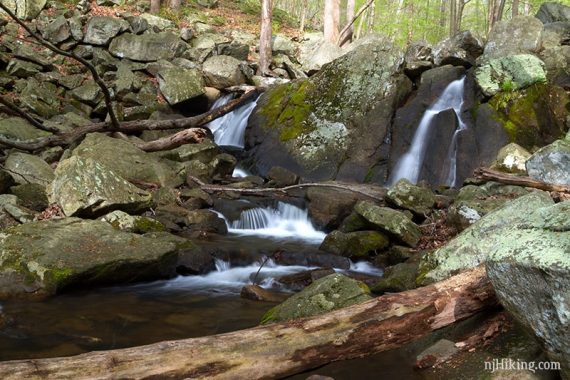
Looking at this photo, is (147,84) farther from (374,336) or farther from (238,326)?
(374,336)

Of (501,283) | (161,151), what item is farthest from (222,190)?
(501,283)

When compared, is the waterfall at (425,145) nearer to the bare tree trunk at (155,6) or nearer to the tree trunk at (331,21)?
the tree trunk at (331,21)

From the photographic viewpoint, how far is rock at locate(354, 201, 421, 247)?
26.5ft

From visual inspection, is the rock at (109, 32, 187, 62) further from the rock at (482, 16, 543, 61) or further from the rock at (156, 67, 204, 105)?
the rock at (482, 16, 543, 61)

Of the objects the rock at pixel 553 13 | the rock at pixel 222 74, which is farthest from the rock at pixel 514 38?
the rock at pixel 222 74

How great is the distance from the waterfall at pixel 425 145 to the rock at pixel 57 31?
45.0 feet

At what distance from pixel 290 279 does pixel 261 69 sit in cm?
1345

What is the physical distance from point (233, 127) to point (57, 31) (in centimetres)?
836

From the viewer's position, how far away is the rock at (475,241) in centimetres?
475

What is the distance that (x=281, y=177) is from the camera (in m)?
12.4

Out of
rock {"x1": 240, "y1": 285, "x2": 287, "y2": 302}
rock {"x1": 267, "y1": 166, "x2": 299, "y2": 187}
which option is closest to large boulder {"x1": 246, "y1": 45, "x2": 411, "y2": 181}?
rock {"x1": 267, "y1": 166, "x2": 299, "y2": 187}

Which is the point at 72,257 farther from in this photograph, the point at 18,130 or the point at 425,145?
the point at 425,145

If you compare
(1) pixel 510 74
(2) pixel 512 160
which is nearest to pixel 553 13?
(1) pixel 510 74

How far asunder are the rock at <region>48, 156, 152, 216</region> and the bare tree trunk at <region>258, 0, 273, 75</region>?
37.9 feet
